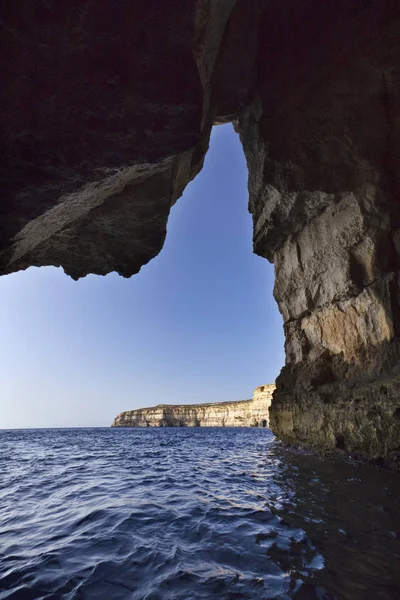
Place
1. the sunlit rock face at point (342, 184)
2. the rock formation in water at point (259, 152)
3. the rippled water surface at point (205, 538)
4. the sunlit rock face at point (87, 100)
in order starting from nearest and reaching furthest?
the rippled water surface at point (205, 538) → the sunlit rock face at point (87, 100) → the rock formation in water at point (259, 152) → the sunlit rock face at point (342, 184)

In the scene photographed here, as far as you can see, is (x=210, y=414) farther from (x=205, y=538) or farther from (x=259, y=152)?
(x=205, y=538)

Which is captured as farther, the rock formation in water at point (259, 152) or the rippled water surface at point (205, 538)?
the rock formation in water at point (259, 152)

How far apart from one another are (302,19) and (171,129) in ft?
28.2

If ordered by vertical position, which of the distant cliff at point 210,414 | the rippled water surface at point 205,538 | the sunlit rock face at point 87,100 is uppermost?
the sunlit rock face at point 87,100

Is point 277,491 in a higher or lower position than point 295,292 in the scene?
lower

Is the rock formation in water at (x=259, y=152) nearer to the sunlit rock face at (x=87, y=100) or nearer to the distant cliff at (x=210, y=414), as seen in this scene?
the sunlit rock face at (x=87, y=100)

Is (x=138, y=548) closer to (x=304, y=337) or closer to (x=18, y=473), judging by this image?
(x=18, y=473)

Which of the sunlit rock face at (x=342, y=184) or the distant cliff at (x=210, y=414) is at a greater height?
the sunlit rock face at (x=342, y=184)

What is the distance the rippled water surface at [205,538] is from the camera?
3.16 m

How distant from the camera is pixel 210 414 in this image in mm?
95688

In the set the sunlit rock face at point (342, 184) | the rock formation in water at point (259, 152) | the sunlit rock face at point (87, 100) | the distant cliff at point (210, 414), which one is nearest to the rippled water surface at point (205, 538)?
the sunlit rock face at point (342, 184)

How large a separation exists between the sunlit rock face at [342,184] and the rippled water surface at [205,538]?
10.3 feet

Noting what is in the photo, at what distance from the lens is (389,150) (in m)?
10.5

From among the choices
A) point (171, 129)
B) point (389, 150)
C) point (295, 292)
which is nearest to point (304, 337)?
point (295, 292)
